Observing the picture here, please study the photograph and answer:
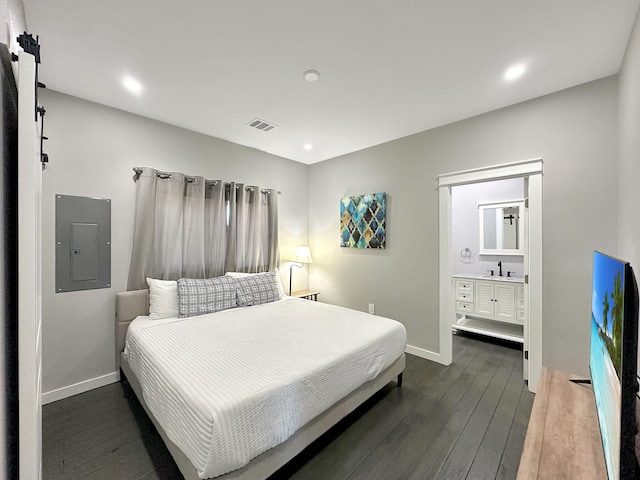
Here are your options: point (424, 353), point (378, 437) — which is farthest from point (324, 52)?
point (424, 353)

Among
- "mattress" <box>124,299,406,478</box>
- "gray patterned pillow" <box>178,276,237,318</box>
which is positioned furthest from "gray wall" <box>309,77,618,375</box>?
"gray patterned pillow" <box>178,276,237,318</box>

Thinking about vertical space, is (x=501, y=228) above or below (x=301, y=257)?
above

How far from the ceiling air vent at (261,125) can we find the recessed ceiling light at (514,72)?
2178 millimetres

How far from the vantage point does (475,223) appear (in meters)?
4.50

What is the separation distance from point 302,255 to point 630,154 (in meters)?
3.44

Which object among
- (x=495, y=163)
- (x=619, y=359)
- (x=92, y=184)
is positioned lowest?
(x=619, y=359)

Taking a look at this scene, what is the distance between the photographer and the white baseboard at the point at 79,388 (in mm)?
2325

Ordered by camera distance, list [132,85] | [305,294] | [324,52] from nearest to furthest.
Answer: [324,52], [132,85], [305,294]

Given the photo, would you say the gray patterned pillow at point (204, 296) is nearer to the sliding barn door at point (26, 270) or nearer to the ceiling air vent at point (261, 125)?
the ceiling air vent at point (261, 125)

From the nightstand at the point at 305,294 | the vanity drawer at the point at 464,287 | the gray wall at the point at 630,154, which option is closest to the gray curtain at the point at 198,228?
the nightstand at the point at 305,294

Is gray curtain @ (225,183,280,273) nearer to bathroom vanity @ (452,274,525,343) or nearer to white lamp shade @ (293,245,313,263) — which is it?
white lamp shade @ (293,245,313,263)

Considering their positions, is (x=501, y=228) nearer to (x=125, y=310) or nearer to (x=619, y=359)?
(x=619, y=359)

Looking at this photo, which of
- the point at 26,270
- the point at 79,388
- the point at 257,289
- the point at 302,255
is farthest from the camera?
the point at 302,255

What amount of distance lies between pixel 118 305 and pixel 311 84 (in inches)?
107
